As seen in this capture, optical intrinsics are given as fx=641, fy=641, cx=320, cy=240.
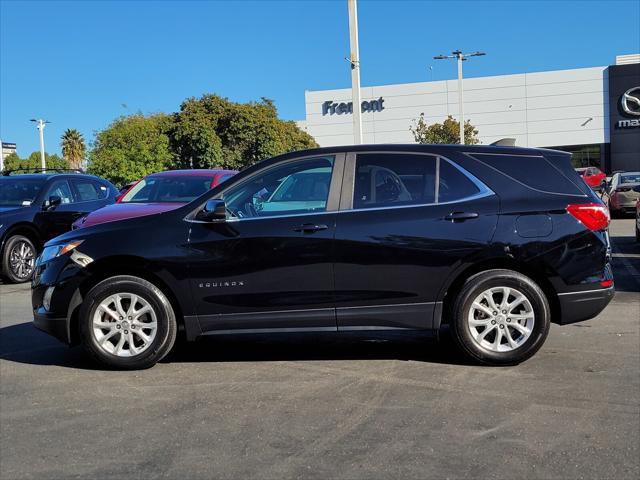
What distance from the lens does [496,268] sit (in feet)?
17.3

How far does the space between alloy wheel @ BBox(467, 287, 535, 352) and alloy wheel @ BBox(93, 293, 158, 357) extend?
265 centimetres

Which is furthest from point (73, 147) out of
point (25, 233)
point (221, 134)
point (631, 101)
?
point (25, 233)

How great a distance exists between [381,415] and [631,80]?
58.2 metres

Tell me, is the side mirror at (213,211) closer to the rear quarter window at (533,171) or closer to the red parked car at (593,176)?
the rear quarter window at (533,171)

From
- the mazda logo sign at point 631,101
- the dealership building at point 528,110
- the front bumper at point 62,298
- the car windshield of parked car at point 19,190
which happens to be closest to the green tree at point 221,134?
the dealership building at point 528,110

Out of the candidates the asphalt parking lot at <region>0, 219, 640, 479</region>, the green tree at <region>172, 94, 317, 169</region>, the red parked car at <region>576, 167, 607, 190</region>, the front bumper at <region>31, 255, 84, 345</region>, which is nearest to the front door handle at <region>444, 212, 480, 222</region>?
the asphalt parking lot at <region>0, 219, 640, 479</region>

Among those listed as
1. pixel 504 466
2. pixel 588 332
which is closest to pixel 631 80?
pixel 588 332

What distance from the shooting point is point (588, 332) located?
6504mm

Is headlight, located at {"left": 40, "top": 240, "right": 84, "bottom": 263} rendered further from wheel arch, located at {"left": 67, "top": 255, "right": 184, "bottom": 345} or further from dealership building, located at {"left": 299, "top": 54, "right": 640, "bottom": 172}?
dealership building, located at {"left": 299, "top": 54, "right": 640, "bottom": 172}

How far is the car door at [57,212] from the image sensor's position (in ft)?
36.7

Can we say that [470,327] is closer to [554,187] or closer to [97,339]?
[554,187]

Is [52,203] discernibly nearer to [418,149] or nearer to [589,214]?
[418,149]

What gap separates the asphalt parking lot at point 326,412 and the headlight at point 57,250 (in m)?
0.98

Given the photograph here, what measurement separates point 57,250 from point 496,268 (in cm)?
372
